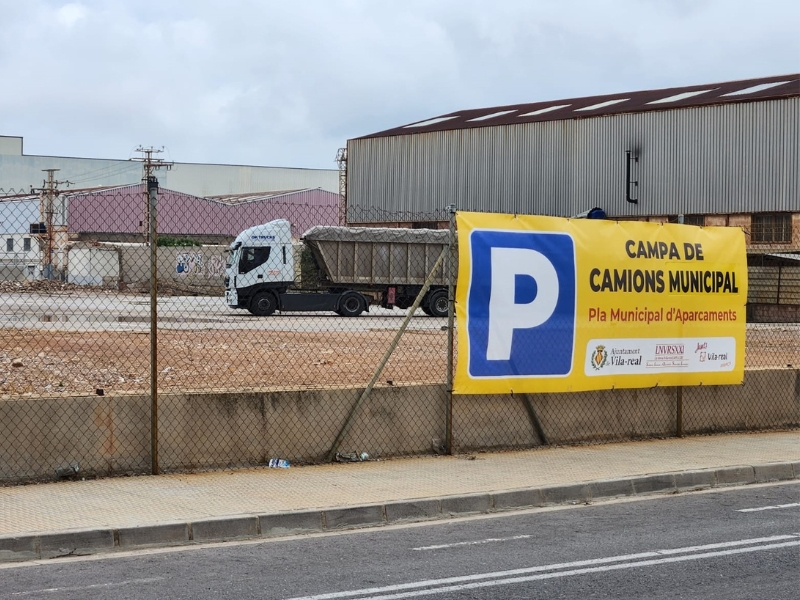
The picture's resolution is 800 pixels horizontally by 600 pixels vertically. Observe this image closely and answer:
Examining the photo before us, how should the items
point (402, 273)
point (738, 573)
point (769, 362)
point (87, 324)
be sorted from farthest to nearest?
point (402, 273) < point (87, 324) < point (769, 362) < point (738, 573)

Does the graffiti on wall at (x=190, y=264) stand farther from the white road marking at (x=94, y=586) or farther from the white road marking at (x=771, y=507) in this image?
the white road marking at (x=94, y=586)

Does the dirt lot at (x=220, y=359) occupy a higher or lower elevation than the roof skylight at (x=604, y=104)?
lower

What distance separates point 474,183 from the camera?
52.0 metres

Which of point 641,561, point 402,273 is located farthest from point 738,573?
point 402,273

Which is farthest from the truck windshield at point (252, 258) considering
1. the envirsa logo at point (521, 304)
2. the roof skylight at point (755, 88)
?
the envirsa logo at point (521, 304)

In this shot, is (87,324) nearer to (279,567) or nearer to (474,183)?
(279,567)

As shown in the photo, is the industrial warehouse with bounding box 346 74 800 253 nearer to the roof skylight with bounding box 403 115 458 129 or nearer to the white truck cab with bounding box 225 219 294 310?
the roof skylight with bounding box 403 115 458 129

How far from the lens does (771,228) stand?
142ft

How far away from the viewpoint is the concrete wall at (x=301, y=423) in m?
9.38

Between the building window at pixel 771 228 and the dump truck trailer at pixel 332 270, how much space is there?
13.5m

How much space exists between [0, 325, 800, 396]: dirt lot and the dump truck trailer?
9000mm

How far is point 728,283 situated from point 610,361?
6.65ft

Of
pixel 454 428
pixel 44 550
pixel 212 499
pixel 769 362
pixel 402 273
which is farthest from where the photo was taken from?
pixel 402 273

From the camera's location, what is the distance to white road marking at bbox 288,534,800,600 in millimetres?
6461
